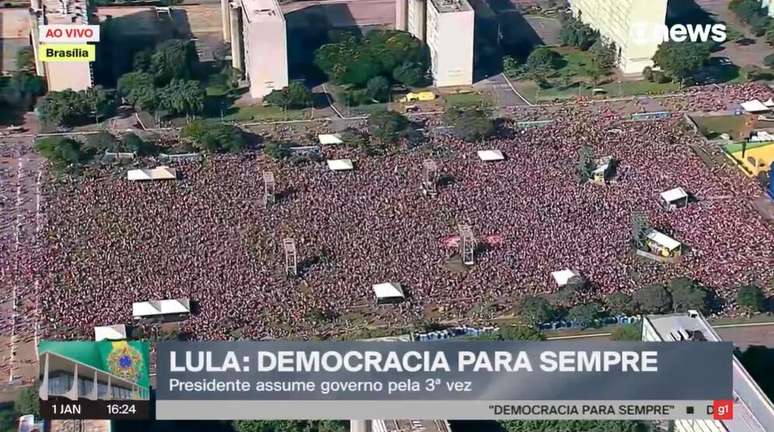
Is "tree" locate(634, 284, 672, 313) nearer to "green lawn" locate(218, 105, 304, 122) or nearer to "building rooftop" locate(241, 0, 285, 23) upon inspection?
"green lawn" locate(218, 105, 304, 122)

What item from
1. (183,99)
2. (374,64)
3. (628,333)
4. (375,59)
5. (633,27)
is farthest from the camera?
(633,27)

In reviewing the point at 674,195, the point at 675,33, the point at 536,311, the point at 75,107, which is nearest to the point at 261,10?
the point at 75,107

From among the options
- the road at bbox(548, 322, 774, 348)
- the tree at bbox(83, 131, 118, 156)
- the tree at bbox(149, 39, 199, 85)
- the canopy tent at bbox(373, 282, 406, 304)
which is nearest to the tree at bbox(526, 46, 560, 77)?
the tree at bbox(149, 39, 199, 85)

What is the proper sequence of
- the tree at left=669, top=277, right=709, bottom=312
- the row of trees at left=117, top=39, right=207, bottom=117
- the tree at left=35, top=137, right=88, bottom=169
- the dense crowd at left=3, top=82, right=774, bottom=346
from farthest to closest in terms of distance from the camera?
the row of trees at left=117, top=39, right=207, bottom=117 → the tree at left=35, top=137, right=88, bottom=169 → the dense crowd at left=3, top=82, right=774, bottom=346 → the tree at left=669, top=277, right=709, bottom=312

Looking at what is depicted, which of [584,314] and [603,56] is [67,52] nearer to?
[603,56]

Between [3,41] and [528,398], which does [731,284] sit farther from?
[3,41]

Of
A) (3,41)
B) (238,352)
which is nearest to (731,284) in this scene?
(238,352)

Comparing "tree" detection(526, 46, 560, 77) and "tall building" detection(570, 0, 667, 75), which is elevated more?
"tall building" detection(570, 0, 667, 75)
